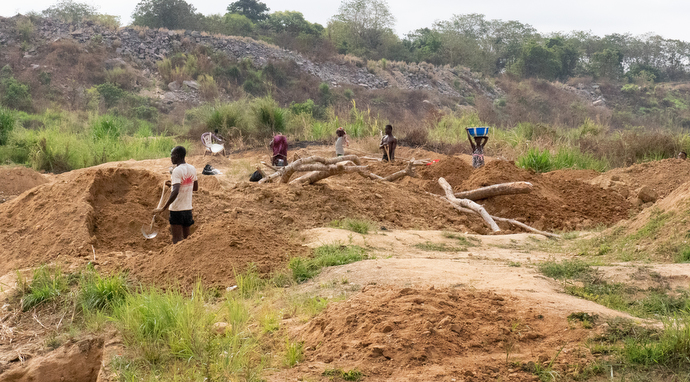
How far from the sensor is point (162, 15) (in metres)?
41.0

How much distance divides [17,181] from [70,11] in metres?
34.0

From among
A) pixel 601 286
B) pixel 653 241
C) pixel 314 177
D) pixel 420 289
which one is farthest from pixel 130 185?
pixel 653 241

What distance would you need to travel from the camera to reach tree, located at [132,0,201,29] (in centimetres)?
4091

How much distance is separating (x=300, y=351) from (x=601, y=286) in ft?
8.01

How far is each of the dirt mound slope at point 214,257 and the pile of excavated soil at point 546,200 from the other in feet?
15.3

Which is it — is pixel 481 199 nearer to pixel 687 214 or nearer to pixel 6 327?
pixel 687 214

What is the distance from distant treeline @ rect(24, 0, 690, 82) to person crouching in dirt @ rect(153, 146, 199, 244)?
3605 centimetres

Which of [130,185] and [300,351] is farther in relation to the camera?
[130,185]

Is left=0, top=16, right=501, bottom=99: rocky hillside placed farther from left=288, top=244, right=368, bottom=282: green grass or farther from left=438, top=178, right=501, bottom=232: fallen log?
left=288, top=244, right=368, bottom=282: green grass

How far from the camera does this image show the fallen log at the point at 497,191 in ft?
28.3

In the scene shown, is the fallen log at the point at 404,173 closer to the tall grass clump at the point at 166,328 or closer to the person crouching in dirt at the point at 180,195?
the person crouching in dirt at the point at 180,195

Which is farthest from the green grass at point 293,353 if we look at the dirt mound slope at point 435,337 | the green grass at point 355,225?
the green grass at point 355,225

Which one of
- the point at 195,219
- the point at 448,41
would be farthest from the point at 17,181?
the point at 448,41

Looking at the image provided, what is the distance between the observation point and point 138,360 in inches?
132
